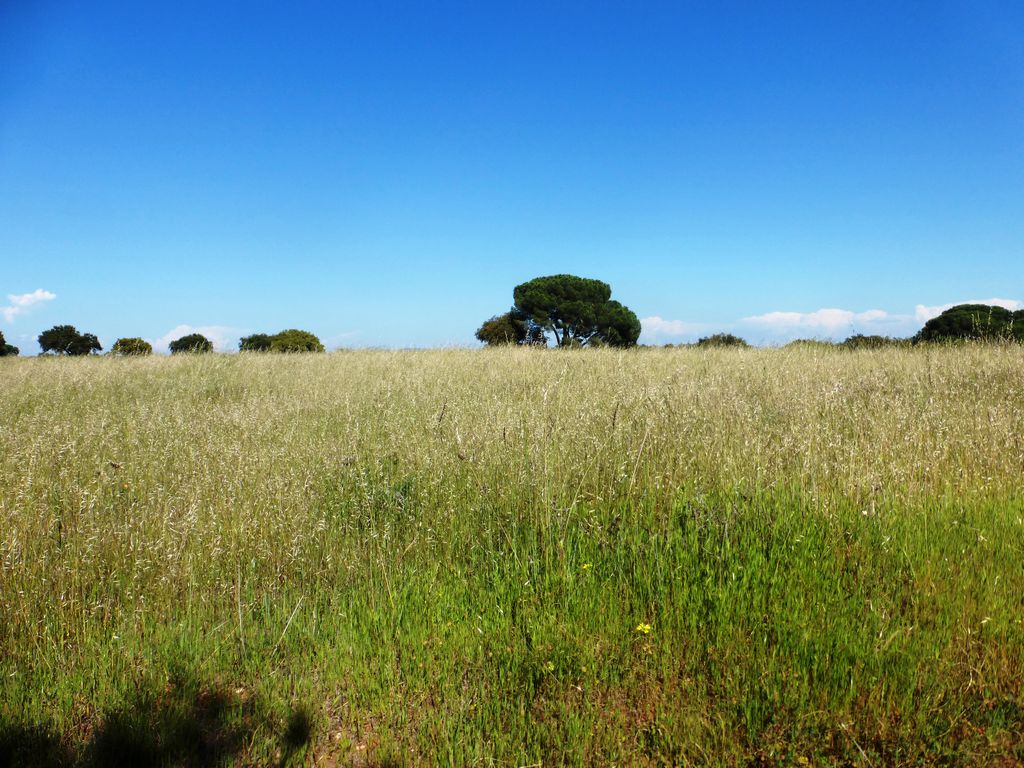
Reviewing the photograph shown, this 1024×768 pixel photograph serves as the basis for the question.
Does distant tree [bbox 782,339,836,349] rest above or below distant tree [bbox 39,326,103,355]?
below

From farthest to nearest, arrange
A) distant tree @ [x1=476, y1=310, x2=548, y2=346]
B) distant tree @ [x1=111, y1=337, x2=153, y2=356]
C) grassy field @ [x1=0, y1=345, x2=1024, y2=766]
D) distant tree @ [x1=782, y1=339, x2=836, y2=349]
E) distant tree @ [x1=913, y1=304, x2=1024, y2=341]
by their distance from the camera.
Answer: distant tree @ [x1=476, y1=310, x2=548, y2=346]
distant tree @ [x1=111, y1=337, x2=153, y2=356]
distant tree @ [x1=913, y1=304, x2=1024, y2=341]
distant tree @ [x1=782, y1=339, x2=836, y2=349]
grassy field @ [x1=0, y1=345, x2=1024, y2=766]

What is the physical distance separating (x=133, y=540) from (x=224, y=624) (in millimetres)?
923

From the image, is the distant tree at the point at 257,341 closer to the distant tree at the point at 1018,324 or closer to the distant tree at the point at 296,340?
the distant tree at the point at 296,340

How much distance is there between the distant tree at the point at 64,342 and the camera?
22891mm

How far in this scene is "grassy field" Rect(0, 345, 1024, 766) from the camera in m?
1.99

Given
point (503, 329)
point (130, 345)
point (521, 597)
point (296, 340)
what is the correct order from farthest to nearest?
point (503, 329) < point (296, 340) < point (130, 345) < point (521, 597)

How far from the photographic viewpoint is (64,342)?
2292 centimetres

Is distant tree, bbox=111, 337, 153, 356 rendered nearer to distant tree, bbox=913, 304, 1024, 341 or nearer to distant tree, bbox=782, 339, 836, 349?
distant tree, bbox=782, 339, 836, 349

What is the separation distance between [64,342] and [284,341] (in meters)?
9.39

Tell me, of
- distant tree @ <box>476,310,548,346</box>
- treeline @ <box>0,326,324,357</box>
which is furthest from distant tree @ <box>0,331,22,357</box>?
distant tree @ <box>476,310,548,346</box>

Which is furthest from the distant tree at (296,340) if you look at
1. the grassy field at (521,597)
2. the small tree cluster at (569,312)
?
the grassy field at (521,597)

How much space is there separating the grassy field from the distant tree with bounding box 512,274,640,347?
2638 cm

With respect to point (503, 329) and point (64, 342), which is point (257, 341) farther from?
point (503, 329)

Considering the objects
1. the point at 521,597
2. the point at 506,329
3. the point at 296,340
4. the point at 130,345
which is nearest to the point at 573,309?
the point at 506,329
